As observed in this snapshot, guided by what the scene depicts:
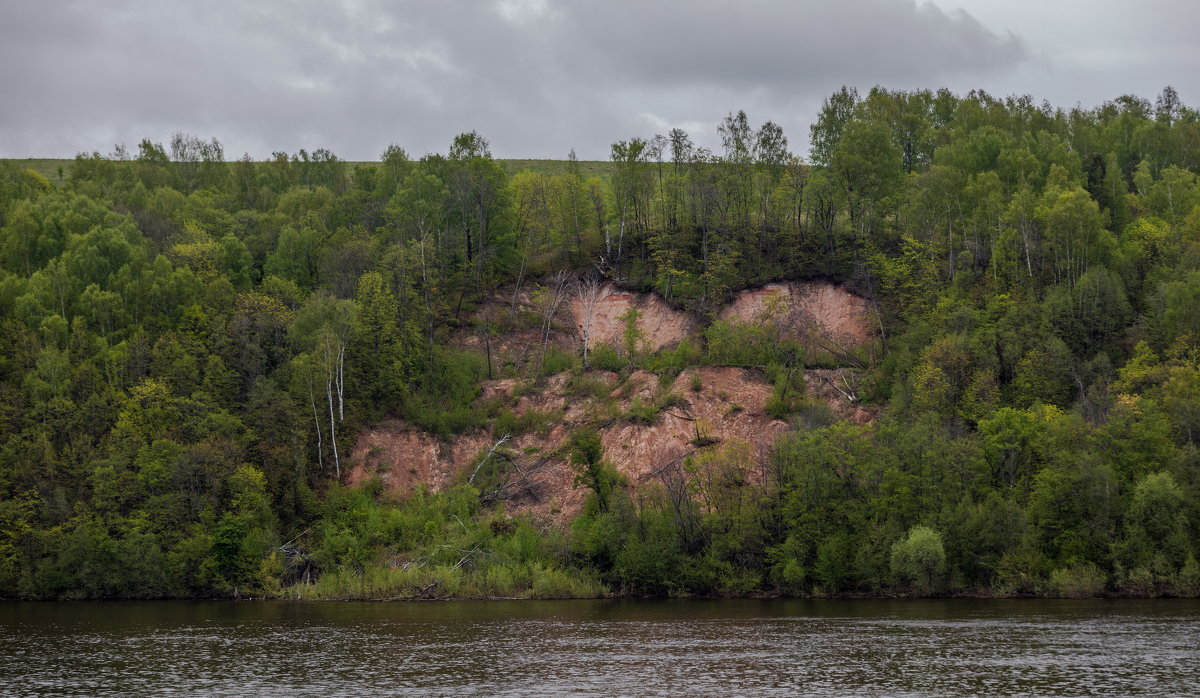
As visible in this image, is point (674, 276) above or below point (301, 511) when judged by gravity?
above

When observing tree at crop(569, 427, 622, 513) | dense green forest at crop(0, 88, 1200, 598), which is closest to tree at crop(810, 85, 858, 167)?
dense green forest at crop(0, 88, 1200, 598)

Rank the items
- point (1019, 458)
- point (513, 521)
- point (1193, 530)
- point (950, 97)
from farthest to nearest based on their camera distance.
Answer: point (950, 97) → point (513, 521) → point (1019, 458) → point (1193, 530)

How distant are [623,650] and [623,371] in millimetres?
47048

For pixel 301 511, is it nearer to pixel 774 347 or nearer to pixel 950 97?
pixel 774 347

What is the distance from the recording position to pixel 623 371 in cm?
9969

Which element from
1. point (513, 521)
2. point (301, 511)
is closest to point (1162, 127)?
point (513, 521)

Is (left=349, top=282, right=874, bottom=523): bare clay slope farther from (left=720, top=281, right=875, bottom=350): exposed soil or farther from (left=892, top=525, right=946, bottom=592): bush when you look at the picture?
(left=892, top=525, right=946, bottom=592): bush

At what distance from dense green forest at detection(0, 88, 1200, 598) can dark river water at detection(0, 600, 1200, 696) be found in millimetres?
7095

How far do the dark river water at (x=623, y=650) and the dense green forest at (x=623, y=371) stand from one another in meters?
7.09

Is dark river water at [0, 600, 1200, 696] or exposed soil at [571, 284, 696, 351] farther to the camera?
exposed soil at [571, 284, 696, 351]

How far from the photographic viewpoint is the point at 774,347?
324 feet

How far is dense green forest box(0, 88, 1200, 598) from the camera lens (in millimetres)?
78062

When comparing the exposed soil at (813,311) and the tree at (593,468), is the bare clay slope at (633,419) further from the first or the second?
the tree at (593,468)

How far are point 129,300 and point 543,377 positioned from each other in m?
38.4
